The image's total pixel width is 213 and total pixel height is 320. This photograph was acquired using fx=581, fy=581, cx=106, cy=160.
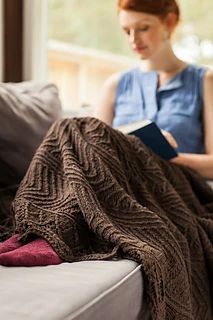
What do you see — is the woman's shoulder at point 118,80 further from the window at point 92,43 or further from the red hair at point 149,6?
the window at point 92,43

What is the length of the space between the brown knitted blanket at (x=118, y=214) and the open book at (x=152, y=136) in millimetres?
71

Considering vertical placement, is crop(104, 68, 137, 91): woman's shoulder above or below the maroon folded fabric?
above

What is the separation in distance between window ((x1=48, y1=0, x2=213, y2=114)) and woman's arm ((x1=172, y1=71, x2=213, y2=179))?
0.72 m

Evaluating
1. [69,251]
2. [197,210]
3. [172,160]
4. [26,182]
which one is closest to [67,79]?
[172,160]

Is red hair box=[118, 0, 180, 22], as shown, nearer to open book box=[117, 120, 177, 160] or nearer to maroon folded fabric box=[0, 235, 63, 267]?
open book box=[117, 120, 177, 160]

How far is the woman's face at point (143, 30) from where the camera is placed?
2.02m

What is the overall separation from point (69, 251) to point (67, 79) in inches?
72.4

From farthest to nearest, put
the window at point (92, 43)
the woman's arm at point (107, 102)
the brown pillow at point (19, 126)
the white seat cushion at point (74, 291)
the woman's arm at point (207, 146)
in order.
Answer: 1. the window at point (92, 43)
2. the woman's arm at point (107, 102)
3. the woman's arm at point (207, 146)
4. the brown pillow at point (19, 126)
5. the white seat cushion at point (74, 291)

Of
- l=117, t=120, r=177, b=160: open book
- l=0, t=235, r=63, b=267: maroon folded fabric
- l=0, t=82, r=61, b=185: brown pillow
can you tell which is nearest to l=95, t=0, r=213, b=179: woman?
l=117, t=120, r=177, b=160: open book

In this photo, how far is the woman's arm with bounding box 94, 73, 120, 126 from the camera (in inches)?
83.9

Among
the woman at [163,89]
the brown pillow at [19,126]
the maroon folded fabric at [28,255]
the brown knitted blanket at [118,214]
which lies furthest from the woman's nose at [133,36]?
the maroon folded fabric at [28,255]

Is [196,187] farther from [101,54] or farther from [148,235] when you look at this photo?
[101,54]

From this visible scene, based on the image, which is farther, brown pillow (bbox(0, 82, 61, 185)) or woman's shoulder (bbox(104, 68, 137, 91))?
woman's shoulder (bbox(104, 68, 137, 91))

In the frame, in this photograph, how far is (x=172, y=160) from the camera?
1.75 meters
